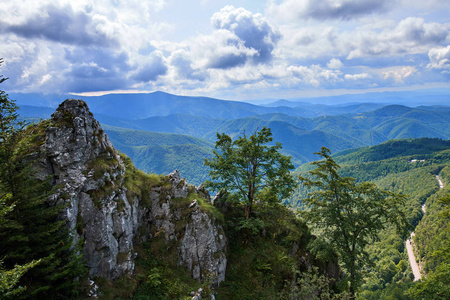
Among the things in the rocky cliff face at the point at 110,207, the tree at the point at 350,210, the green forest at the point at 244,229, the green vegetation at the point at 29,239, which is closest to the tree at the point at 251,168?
the green forest at the point at 244,229

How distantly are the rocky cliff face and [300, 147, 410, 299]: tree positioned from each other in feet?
31.8

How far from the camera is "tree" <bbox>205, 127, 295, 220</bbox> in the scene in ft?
69.6

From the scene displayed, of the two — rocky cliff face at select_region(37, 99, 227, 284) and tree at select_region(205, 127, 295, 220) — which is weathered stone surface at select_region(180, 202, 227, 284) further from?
tree at select_region(205, 127, 295, 220)

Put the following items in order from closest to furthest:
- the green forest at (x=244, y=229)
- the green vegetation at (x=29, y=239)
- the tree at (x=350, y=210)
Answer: the green vegetation at (x=29, y=239), the green forest at (x=244, y=229), the tree at (x=350, y=210)

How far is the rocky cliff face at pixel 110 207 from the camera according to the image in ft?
47.3

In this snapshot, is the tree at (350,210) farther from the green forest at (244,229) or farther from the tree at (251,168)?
the tree at (251,168)

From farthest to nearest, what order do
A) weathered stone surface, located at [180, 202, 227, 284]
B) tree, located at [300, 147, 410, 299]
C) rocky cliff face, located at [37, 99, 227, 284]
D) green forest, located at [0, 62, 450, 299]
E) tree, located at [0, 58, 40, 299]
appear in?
1. tree, located at [300, 147, 410, 299]
2. weathered stone surface, located at [180, 202, 227, 284]
3. rocky cliff face, located at [37, 99, 227, 284]
4. green forest, located at [0, 62, 450, 299]
5. tree, located at [0, 58, 40, 299]

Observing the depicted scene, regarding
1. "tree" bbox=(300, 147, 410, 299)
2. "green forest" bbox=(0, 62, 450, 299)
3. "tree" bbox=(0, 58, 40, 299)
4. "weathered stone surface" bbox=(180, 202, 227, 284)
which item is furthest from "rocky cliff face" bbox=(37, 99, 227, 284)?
"tree" bbox=(300, 147, 410, 299)

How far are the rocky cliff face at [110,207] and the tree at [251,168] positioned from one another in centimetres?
348

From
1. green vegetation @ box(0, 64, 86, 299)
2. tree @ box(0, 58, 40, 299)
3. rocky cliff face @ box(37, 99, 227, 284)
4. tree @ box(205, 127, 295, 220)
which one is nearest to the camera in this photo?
tree @ box(0, 58, 40, 299)

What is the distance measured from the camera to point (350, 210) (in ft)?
66.3

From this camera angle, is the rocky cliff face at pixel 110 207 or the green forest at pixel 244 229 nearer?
the green forest at pixel 244 229

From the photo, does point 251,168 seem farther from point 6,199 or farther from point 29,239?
point 6,199

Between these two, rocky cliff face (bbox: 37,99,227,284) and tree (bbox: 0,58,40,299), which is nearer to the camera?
tree (bbox: 0,58,40,299)
